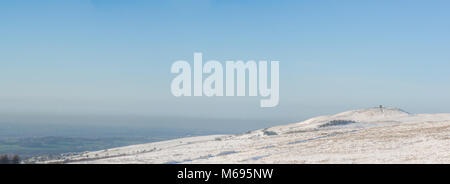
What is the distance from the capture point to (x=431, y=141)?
33.7 metres
